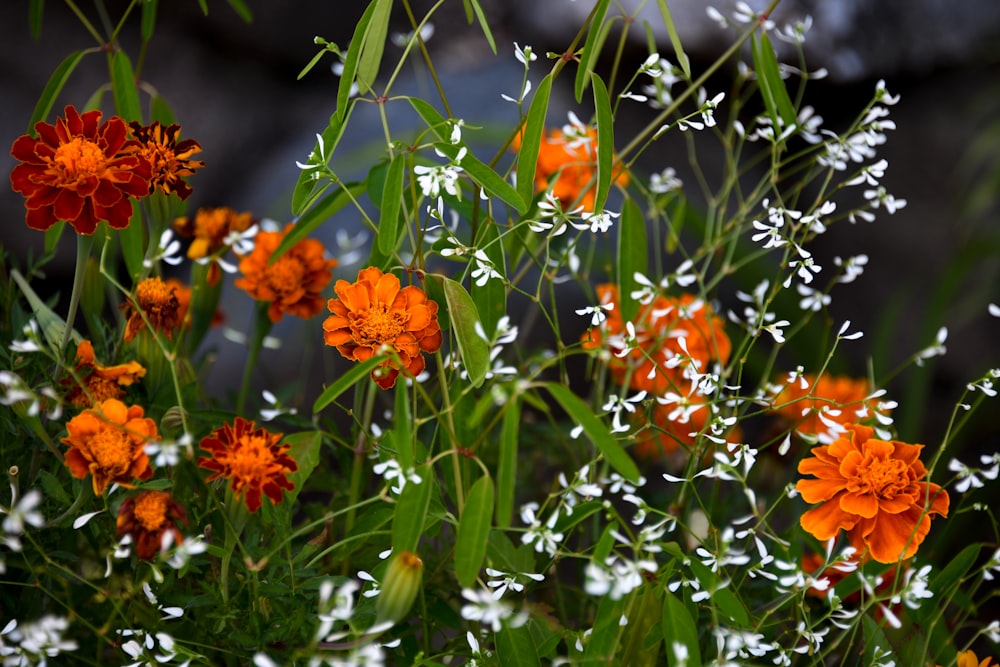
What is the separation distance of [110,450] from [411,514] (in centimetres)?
13

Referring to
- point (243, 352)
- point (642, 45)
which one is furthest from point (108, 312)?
point (642, 45)

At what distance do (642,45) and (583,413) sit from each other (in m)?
1.03

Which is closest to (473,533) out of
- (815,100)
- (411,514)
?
(411,514)

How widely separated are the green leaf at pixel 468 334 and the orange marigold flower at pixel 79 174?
0.15 meters

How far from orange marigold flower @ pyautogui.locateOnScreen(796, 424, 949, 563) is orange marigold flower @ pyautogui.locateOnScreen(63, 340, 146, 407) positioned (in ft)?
1.05

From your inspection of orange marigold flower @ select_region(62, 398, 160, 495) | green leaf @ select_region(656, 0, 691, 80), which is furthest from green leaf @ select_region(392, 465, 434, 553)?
green leaf @ select_region(656, 0, 691, 80)

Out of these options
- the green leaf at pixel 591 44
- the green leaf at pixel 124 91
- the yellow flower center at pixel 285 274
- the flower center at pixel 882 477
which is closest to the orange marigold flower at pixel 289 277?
the yellow flower center at pixel 285 274

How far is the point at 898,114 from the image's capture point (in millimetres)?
1414

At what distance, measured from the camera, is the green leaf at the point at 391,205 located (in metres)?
0.44

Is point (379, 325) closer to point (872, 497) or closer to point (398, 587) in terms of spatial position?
point (398, 587)

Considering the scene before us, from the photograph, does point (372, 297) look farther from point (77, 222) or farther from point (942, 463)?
point (942, 463)

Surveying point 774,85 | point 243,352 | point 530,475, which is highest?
point 774,85

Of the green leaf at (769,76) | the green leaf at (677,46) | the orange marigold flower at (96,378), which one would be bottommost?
the orange marigold flower at (96,378)

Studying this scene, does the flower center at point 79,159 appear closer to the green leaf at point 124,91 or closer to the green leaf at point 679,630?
the green leaf at point 124,91
